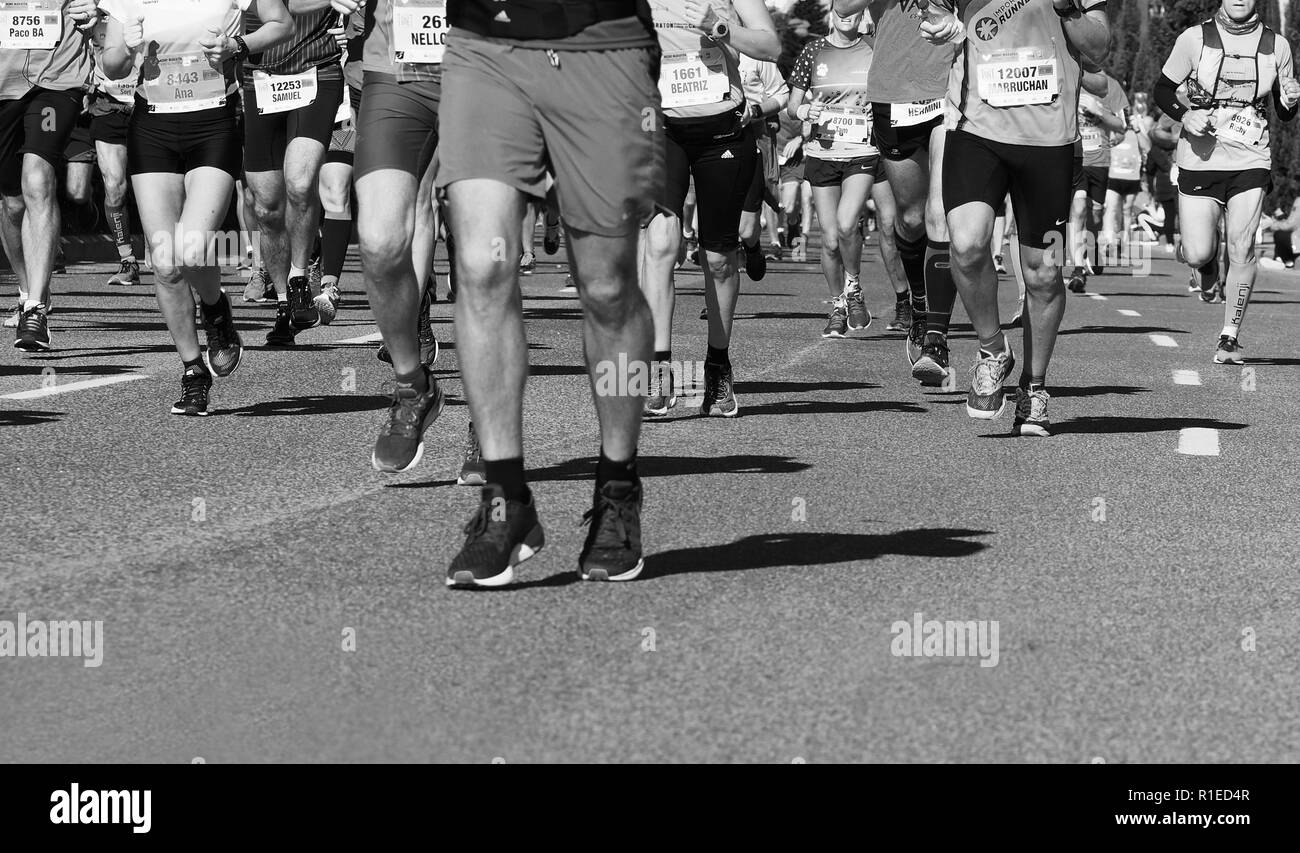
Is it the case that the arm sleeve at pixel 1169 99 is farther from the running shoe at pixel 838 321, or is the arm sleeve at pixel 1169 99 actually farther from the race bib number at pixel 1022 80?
the race bib number at pixel 1022 80

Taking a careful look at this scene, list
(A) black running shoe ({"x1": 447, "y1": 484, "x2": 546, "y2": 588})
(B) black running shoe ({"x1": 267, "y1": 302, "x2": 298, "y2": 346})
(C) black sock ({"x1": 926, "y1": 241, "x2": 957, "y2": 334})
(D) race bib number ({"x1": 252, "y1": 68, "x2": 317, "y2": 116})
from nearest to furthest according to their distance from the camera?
(A) black running shoe ({"x1": 447, "y1": 484, "x2": 546, "y2": 588}), (C) black sock ({"x1": 926, "y1": 241, "x2": 957, "y2": 334}), (D) race bib number ({"x1": 252, "y1": 68, "x2": 317, "y2": 116}), (B) black running shoe ({"x1": 267, "y1": 302, "x2": 298, "y2": 346})

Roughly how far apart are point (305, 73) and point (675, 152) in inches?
119

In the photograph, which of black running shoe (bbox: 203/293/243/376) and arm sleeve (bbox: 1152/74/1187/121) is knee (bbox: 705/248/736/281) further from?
arm sleeve (bbox: 1152/74/1187/121)

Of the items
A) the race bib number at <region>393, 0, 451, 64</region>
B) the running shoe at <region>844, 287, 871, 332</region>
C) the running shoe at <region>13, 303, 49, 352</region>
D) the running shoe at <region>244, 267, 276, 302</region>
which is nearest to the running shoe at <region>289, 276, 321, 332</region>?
the running shoe at <region>13, 303, 49, 352</region>

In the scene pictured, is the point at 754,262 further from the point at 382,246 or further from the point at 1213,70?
the point at 382,246

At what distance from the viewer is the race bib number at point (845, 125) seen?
14570 mm

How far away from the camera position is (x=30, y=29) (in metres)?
11.9

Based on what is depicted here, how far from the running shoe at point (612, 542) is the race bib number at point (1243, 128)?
888 centimetres

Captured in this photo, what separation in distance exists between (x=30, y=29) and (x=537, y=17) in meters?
7.35

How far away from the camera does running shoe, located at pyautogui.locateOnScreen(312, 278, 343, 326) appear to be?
12.4m

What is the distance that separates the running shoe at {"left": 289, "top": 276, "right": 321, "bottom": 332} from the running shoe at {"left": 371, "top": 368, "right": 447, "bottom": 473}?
5.24m
